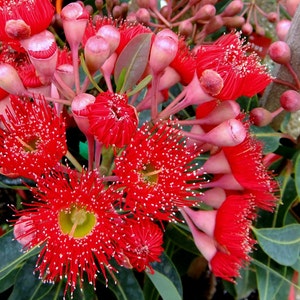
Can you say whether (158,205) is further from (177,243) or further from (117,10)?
(117,10)

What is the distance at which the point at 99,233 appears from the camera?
2.10ft

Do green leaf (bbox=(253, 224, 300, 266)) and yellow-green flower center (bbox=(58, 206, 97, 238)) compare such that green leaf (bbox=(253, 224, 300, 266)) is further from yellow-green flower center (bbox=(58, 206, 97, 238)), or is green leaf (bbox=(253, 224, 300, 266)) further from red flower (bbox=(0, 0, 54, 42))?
red flower (bbox=(0, 0, 54, 42))

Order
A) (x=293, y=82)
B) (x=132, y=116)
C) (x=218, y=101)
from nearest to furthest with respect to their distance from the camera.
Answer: (x=132, y=116) → (x=218, y=101) → (x=293, y=82)

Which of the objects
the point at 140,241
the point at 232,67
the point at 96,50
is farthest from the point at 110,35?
the point at 140,241

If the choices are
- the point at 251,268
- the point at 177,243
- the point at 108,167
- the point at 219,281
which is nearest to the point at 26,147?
the point at 108,167

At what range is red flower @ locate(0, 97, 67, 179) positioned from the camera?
63cm

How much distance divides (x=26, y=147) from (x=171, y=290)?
11.3 inches

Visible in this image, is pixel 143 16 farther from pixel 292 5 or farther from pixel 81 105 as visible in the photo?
pixel 81 105

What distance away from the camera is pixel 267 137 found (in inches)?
36.0

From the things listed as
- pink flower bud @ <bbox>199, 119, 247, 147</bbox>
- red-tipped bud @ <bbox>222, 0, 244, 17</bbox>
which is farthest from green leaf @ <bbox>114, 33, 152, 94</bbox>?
red-tipped bud @ <bbox>222, 0, 244, 17</bbox>

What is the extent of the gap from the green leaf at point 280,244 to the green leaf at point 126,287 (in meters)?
0.22

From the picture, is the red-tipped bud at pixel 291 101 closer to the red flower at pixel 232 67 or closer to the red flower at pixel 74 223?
the red flower at pixel 232 67

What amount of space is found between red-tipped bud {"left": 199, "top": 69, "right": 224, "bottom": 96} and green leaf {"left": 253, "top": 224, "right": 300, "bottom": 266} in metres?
0.29

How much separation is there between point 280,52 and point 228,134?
0.88ft
